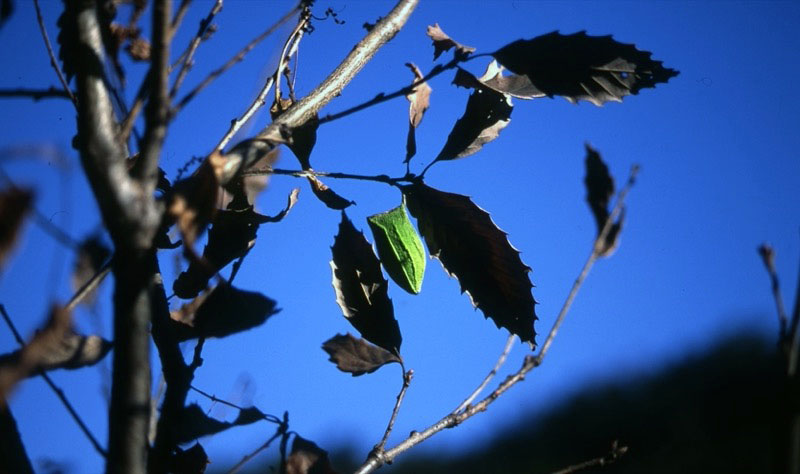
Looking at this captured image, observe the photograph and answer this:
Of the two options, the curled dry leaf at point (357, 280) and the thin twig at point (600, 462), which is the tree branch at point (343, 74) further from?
the thin twig at point (600, 462)

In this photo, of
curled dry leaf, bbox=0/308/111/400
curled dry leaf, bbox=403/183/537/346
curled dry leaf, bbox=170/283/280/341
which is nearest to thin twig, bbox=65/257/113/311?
curled dry leaf, bbox=0/308/111/400

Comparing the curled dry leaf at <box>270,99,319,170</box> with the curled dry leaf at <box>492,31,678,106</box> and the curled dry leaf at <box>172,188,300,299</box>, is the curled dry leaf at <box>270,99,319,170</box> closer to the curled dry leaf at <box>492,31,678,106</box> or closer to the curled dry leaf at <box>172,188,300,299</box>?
the curled dry leaf at <box>172,188,300,299</box>

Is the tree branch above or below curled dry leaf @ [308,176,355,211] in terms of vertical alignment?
above

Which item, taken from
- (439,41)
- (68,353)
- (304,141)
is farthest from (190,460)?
(439,41)

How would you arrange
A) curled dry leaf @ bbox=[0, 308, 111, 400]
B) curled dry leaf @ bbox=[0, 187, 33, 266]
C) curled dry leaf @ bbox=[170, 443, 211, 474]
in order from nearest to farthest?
curled dry leaf @ bbox=[0, 187, 33, 266]
curled dry leaf @ bbox=[0, 308, 111, 400]
curled dry leaf @ bbox=[170, 443, 211, 474]

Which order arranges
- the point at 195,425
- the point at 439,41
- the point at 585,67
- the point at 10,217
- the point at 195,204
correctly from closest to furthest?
1. the point at 10,217
2. the point at 195,204
3. the point at 195,425
4. the point at 585,67
5. the point at 439,41

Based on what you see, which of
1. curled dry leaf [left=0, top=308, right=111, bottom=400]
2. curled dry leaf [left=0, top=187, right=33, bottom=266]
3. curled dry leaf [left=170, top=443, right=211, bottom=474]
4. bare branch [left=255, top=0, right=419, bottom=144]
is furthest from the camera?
bare branch [left=255, top=0, right=419, bottom=144]

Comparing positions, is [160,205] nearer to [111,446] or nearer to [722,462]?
[111,446]

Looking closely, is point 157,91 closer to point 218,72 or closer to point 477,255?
point 218,72
